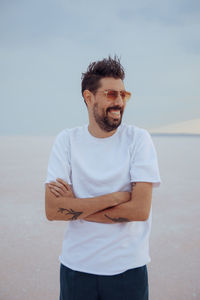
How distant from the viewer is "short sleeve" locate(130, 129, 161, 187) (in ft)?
6.01

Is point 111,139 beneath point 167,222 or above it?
above

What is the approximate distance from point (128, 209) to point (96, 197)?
0.70ft

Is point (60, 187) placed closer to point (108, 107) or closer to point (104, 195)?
point (104, 195)

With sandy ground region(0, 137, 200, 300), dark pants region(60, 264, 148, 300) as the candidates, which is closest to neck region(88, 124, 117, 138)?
dark pants region(60, 264, 148, 300)

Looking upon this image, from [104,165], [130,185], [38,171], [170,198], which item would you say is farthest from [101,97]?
[38,171]

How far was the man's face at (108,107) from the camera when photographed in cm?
190

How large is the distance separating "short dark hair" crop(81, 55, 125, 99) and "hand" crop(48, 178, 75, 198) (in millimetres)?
608

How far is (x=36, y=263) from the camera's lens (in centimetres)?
386

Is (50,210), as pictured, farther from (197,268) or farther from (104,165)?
(197,268)

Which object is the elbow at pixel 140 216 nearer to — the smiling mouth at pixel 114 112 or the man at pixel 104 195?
the man at pixel 104 195

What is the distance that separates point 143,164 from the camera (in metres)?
1.83

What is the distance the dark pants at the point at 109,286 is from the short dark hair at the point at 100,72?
1.12 meters

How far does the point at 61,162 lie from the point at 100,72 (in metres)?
0.63

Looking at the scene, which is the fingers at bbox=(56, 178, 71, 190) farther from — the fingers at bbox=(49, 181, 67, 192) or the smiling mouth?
the smiling mouth
